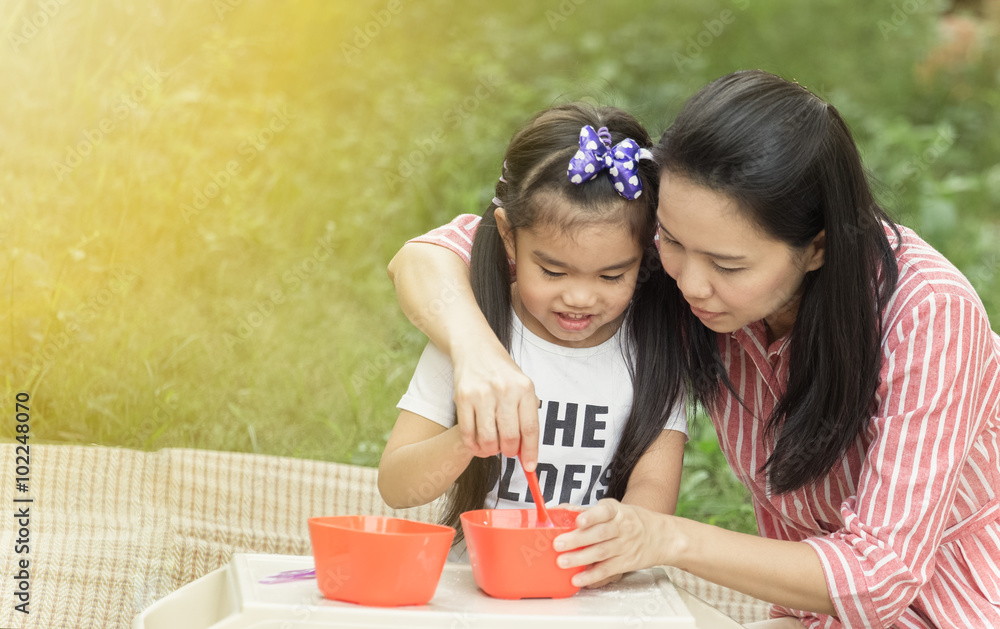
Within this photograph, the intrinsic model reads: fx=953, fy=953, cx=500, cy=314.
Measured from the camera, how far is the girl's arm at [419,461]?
133cm

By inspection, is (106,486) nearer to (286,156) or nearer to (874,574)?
(874,574)

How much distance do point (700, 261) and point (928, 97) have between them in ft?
14.6

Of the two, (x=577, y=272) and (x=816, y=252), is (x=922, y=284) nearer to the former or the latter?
(x=816, y=252)

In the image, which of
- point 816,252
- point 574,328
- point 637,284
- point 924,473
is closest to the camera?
point 924,473

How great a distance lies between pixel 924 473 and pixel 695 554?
0.34 m

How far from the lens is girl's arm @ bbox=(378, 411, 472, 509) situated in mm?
1325

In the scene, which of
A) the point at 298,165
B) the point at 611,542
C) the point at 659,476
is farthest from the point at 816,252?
the point at 298,165

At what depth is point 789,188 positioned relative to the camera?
1.29 metres

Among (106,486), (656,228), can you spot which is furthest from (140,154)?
(656,228)

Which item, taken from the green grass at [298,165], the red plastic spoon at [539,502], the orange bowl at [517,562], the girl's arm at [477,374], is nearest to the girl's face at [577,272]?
the girl's arm at [477,374]

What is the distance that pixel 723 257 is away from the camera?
1316 mm

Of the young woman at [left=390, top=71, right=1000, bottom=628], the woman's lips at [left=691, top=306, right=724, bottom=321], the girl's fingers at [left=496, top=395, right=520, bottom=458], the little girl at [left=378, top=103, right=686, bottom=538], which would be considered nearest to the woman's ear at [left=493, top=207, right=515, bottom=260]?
the little girl at [left=378, top=103, right=686, bottom=538]

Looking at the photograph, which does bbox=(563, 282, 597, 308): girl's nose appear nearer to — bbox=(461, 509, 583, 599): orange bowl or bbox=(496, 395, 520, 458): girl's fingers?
bbox=(496, 395, 520, 458): girl's fingers

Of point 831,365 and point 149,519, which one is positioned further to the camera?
point 149,519
